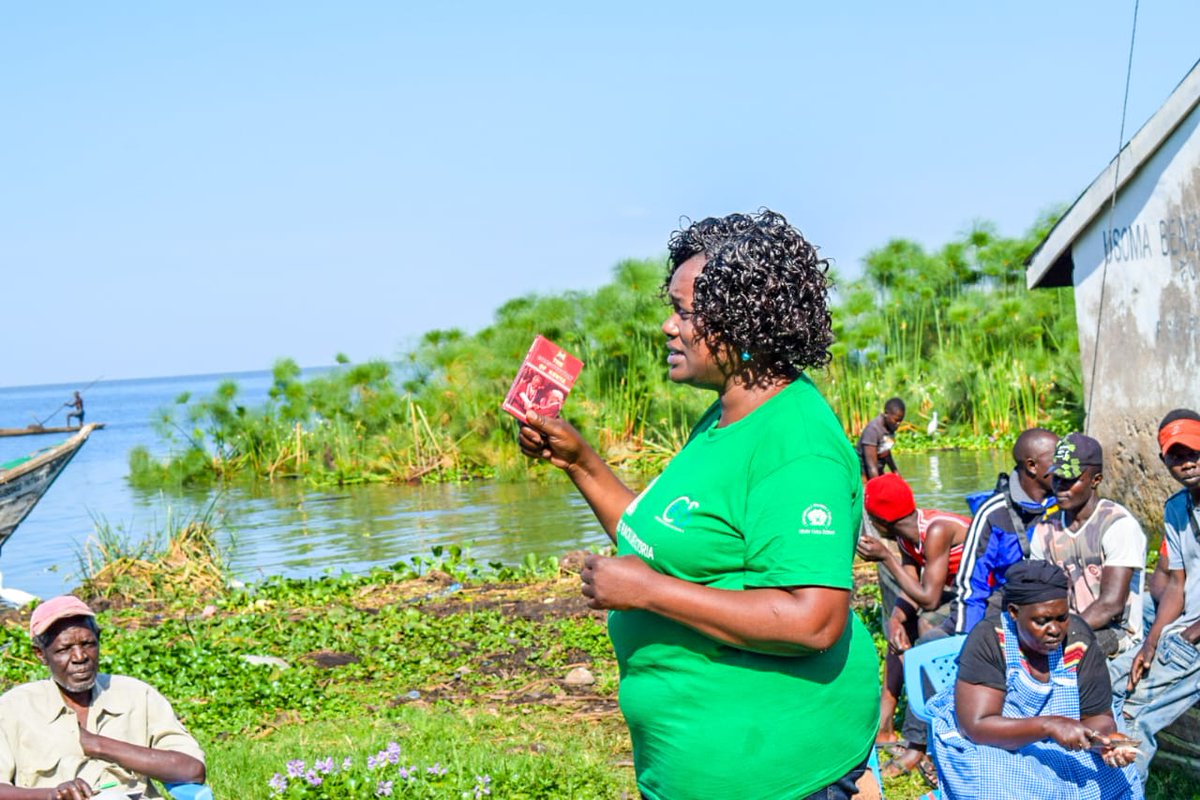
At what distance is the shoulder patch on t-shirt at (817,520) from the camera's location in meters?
2.48

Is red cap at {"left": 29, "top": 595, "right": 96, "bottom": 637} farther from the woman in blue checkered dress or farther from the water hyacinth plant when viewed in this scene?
the woman in blue checkered dress

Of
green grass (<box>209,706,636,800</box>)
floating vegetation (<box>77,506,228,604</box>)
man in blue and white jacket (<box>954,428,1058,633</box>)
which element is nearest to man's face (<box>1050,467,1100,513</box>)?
man in blue and white jacket (<box>954,428,1058,633</box>)

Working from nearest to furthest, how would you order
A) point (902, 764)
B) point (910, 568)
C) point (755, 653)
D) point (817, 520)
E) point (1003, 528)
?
point (817, 520) → point (755, 653) → point (1003, 528) → point (902, 764) → point (910, 568)

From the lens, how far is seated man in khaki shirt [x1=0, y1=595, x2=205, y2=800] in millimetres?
4535

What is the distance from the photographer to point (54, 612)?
4633 mm

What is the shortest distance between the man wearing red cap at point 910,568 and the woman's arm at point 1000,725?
4.58ft

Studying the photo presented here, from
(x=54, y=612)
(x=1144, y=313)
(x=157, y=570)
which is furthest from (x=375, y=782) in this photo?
(x=157, y=570)

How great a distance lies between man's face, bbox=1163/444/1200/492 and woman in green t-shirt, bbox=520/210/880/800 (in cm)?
295

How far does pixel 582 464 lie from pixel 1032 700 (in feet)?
6.23

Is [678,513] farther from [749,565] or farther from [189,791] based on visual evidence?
[189,791]

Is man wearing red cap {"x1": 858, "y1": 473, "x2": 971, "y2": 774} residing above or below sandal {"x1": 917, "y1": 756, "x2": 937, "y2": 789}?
above

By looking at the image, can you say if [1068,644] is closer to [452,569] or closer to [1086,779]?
[1086,779]

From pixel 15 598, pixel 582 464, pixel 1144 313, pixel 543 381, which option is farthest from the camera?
pixel 15 598

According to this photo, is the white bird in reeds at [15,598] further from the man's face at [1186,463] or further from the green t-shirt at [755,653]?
the green t-shirt at [755,653]
